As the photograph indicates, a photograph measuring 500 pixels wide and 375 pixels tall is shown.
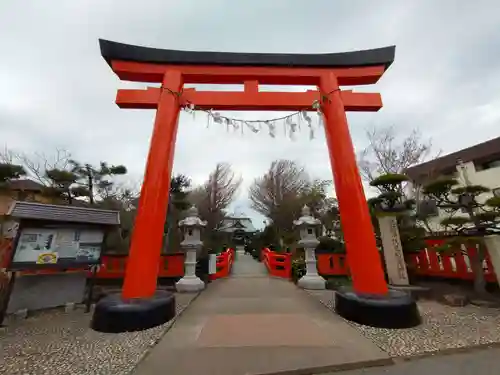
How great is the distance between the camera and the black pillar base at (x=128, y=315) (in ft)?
12.9

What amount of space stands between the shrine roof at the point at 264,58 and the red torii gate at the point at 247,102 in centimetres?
2

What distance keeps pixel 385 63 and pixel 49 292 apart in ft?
30.0

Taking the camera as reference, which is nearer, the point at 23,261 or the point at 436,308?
the point at 23,261

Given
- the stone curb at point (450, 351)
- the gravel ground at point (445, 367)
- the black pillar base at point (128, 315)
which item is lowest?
the gravel ground at point (445, 367)

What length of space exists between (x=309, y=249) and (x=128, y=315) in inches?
231

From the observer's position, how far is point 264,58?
5.75 metres

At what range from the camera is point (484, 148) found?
15383mm

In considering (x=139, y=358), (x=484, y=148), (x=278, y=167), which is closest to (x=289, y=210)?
(x=278, y=167)

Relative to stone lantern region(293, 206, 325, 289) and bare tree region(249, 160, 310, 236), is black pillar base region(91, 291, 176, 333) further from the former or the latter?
bare tree region(249, 160, 310, 236)

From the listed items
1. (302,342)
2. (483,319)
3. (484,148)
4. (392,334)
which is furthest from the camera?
(484,148)

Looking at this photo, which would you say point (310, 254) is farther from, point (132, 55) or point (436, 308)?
point (132, 55)

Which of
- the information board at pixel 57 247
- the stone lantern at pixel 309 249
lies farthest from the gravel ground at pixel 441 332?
the information board at pixel 57 247

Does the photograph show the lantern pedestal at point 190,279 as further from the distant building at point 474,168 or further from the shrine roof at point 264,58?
the distant building at point 474,168

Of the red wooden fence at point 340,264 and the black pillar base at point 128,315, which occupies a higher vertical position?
the red wooden fence at point 340,264
